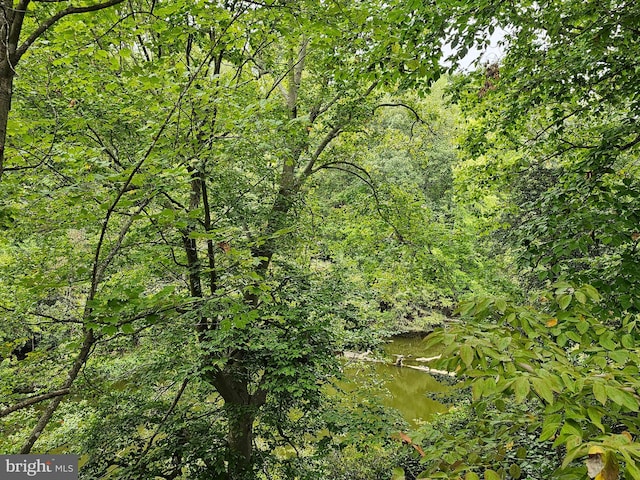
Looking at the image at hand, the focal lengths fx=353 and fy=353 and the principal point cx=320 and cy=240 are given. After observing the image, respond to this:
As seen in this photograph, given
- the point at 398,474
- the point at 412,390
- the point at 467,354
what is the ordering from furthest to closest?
1. the point at 412,390
2. the point at 398,474
3. the point at 467,354

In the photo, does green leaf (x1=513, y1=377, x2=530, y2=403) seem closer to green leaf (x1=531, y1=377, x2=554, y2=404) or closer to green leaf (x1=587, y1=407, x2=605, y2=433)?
green leaf (x1=531, y1=377, x2=554, y2=404)

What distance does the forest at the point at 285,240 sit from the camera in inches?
52.0

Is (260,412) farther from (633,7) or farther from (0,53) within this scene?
(633,7)

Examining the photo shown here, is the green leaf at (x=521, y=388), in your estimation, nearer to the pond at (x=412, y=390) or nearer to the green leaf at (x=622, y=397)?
the green leaf at (x=622, y=397)

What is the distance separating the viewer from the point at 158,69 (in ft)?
8.34

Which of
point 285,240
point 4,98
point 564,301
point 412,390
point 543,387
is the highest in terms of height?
point 4,98

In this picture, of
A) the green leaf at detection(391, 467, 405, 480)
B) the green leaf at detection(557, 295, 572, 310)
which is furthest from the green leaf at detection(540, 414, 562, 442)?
the green leaf at detection(391, 467, 405, 480)

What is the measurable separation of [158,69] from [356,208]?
4.22 m

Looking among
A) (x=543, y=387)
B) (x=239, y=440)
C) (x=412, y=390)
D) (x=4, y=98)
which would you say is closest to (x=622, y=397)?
(x=543, y=387)

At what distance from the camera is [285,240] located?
4348 millimetres

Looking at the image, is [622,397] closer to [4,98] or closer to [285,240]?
[4,98]

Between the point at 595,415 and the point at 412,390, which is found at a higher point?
the point at 595,415

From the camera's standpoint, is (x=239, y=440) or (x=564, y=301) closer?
(x=564, y=301)

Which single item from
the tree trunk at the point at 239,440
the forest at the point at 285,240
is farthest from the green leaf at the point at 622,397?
the tree trunk at the point at 239,440
